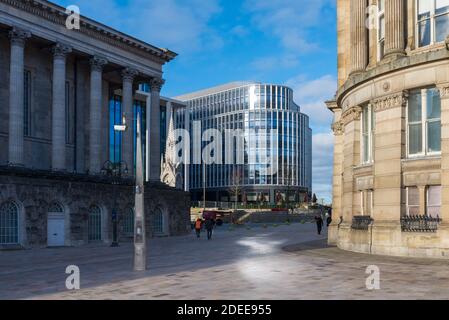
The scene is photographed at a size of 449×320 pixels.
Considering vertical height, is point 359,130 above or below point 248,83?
below

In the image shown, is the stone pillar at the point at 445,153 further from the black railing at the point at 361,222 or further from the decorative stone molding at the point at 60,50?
the decorative stone molding at the point at 60,50

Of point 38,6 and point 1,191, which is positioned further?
point 38,6

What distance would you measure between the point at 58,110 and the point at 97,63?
22.9 feet

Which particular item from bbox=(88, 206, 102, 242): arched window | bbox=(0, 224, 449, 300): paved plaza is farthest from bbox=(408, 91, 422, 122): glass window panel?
bbox=(88, 206, 102, 242): arched window

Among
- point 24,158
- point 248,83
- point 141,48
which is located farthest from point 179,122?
point 24,158

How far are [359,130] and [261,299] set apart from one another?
17.9 metres

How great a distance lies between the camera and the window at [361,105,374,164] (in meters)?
28.6

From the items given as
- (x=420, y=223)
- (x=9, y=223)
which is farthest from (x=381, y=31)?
(x=9, y=223)

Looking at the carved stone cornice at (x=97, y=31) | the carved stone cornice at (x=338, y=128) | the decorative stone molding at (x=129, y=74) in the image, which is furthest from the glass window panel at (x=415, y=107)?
the decorative stone molding at (x=129, y=74)

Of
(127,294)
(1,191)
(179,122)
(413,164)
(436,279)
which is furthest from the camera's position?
(179,122)

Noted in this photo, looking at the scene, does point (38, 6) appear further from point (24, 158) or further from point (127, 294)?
point (127, 294)

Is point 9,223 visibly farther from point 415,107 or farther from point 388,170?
point 415,107

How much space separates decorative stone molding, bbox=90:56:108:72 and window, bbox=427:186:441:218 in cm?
3585

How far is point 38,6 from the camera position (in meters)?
45.6
